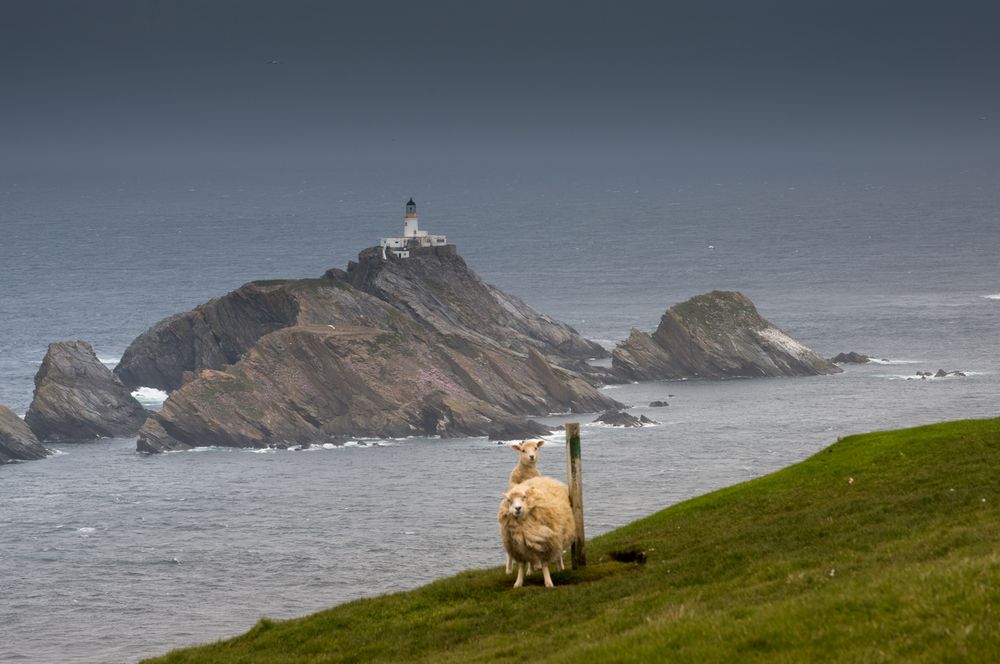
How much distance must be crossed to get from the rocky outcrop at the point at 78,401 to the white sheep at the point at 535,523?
122 m

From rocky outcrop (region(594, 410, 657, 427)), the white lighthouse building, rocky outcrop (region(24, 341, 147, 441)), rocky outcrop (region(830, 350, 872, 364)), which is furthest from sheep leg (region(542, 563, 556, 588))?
rocky outcrop (region(830, 350, 872, 364))

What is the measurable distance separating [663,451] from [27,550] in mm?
52354

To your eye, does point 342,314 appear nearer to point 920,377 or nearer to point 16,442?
point 16,442

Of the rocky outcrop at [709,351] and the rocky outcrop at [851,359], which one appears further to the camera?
the rocky outcrop at [851,359]

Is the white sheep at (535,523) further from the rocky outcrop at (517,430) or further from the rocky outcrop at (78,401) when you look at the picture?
the rocky outcrop at (78,401)

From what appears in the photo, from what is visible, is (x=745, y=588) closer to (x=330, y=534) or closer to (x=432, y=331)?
(x=330, y=534)

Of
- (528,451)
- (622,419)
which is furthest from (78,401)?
(528,451)

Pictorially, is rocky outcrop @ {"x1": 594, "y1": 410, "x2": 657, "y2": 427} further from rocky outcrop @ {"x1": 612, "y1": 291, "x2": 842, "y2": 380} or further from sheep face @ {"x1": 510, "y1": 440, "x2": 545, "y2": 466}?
sheep face @ {"x1": 510, "y1": 440, "x2": 545, "y2": 466}

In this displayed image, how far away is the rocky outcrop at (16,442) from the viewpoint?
143m

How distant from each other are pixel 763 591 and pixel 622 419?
117 meters

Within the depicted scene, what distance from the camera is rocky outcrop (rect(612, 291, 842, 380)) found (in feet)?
573

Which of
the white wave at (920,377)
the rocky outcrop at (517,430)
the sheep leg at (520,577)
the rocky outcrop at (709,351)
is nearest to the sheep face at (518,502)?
the sheep leg at (520,577)

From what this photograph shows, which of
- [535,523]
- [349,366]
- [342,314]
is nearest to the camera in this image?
[535,523]

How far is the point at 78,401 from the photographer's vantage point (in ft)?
502
